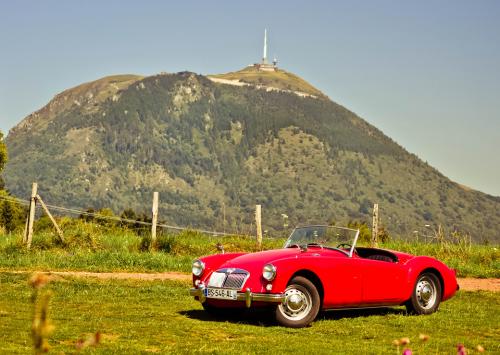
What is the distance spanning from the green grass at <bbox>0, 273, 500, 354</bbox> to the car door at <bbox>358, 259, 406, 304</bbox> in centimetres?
31

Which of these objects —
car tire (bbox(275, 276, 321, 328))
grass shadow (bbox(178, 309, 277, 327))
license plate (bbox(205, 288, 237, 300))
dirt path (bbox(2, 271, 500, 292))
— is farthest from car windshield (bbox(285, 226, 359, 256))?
dirt path (bbox(2, 271, 500, 292))

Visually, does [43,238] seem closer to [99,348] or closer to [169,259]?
[169,259]

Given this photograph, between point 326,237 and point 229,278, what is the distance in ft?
6.27

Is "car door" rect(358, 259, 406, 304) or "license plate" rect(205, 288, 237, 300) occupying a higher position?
"car door" rect(358, 259, 406, 304)

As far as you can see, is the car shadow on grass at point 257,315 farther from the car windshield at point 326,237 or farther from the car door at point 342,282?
the car windshield at point 326,237

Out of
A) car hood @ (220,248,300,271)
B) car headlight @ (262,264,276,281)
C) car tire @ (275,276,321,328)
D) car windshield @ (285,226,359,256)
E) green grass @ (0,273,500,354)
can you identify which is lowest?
green grass @ (0,273,500,354)

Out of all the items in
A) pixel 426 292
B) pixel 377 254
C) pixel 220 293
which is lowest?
pixel 220 293

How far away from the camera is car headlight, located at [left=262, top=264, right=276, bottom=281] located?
448 inches

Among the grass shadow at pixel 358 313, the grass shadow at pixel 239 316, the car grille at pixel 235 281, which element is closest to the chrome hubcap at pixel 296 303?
the grass shadow at pixel 239 316

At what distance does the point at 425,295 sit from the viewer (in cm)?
1318

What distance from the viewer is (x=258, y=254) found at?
12.4 metres

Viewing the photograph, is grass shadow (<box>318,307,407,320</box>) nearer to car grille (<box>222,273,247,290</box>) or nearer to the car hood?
the car hood

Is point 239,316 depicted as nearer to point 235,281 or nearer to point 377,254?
point 235,281

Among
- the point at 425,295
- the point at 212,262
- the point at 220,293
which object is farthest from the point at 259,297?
the point at 425,295
